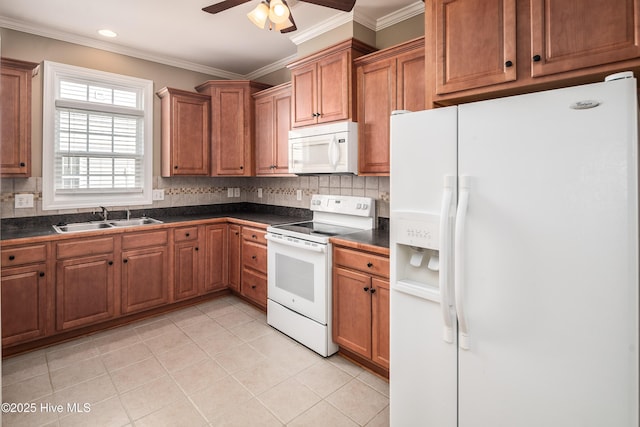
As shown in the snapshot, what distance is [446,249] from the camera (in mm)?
1486

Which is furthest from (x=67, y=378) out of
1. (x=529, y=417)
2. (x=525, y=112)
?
(x=525, y=112)

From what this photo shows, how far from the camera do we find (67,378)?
7.77ft

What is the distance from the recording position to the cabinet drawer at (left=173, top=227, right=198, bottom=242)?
353 cm

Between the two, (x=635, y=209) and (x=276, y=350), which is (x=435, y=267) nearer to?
(x=635, y=209)

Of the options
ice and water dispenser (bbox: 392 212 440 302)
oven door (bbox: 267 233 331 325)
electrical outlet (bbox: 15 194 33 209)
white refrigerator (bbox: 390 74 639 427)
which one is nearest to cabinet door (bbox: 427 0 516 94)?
white refrigerator (bbox: 390 74 639 427)

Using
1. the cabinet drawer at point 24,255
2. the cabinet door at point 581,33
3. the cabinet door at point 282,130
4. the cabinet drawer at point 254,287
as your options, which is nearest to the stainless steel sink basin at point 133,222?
the cabinet drawer at point 24,255

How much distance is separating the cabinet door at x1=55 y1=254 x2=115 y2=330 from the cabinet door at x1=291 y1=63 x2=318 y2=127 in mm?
2160

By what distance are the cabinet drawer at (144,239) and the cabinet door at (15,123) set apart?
3.07ft

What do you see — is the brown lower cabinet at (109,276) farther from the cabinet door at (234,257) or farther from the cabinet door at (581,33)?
the cabinet door at (581,33)

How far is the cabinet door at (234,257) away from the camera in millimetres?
3754

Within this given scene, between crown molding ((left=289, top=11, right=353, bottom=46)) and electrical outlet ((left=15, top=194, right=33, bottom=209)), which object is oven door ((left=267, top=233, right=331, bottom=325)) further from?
electrical outlet ((left=15, top=194, right=33, bottom=209))

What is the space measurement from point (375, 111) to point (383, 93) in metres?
0.14

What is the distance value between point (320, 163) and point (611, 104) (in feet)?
6.92

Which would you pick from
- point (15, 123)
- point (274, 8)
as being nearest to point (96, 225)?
point (15, 123)
